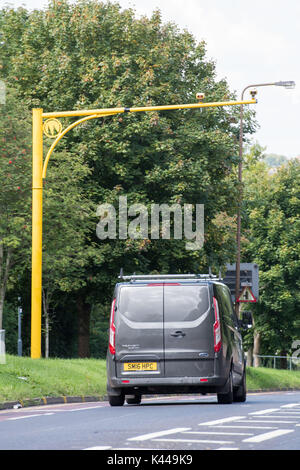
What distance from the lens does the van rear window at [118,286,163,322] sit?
1614 cm

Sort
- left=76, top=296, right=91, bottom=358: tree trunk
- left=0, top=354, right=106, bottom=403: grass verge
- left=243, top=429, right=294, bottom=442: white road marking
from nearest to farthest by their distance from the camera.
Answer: left=243, top=429, right=294, bottom=442: white road marking < left=0, top=354, right=106, bottom=403: grass verge < left=76, top=296, right=91, bottom=358: tree trunk

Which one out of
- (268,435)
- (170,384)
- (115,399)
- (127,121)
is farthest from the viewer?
(127,121)

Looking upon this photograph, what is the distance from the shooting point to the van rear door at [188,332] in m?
16.1

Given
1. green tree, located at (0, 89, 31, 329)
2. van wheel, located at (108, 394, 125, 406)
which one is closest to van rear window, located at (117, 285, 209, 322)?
van wheel, located at (108, 394, 125, 406)

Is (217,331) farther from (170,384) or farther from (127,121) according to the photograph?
(127,121)

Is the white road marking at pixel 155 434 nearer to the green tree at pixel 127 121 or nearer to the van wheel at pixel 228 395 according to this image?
the van wheel at pixel 228 395

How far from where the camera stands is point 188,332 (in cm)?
1617

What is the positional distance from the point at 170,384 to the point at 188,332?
0.89 m

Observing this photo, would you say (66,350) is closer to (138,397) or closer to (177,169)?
(177,169)

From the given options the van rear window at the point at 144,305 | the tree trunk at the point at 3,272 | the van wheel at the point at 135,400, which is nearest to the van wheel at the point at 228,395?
the van rear window at the point at 144,305

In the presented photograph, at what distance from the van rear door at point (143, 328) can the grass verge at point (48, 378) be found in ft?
8.05

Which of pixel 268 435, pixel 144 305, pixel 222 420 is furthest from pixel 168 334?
pixel 268 435

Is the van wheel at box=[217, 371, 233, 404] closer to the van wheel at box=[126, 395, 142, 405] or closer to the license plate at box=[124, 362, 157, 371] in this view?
the license plate at box=[124, 362, 157, 371]

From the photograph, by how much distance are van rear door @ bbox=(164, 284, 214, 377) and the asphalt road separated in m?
0.67
